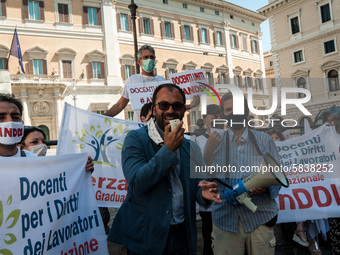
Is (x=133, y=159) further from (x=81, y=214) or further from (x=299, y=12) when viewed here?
(x=299, y=12)

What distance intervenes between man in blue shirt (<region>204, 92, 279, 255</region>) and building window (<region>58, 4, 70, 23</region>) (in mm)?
29051

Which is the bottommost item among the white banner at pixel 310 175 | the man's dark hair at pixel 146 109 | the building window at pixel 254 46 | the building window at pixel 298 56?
the white banner at pixel 310 175

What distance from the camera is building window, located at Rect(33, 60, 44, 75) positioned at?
89.7 feet

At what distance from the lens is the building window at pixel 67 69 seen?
2841cm

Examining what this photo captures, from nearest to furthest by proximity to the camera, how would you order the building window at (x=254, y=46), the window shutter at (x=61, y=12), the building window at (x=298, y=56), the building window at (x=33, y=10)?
the building window at (x=33, y=10)
the window shutter at (x=61, y=12)
the building window at (x=298, y=56)
the building window at (x=254, y=46)

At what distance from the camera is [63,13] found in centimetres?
2869

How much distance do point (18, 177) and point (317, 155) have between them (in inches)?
131

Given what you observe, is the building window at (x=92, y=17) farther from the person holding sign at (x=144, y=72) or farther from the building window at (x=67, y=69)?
the person holding sign at (x=144, y=72)

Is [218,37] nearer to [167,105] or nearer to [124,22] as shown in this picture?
[124,22]

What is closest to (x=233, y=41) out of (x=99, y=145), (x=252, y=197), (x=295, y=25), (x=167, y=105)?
(x=295, y=25)

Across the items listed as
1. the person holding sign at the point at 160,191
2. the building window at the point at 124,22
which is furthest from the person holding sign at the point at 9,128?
the building window at the point at 124,22

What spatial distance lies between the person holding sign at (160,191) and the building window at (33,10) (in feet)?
95.0

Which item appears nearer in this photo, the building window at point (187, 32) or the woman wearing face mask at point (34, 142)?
the woman wearing face mask at point (34, 142)

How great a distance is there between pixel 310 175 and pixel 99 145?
255 cm
